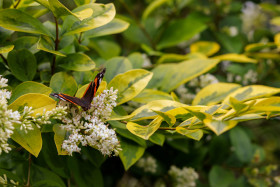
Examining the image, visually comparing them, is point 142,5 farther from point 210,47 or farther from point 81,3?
point 81,3

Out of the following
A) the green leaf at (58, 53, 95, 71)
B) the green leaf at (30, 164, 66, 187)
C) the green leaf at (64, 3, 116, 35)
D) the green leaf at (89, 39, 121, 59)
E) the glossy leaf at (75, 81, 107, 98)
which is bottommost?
the green leaf at (30, 164, 66, 187)

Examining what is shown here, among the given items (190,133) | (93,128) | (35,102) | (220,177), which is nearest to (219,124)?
(190,133)

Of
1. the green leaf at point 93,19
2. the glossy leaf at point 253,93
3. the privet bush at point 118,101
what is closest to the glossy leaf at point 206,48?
the privet bush at point 118,101

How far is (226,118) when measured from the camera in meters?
0.52

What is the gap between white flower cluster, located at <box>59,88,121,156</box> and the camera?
19.6 inches

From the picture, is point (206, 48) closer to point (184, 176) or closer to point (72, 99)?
point (184, 176)

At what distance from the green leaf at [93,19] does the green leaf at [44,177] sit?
0.32 m

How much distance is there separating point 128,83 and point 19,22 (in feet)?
0.82

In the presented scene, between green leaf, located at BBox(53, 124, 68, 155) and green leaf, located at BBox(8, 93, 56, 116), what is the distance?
4cm

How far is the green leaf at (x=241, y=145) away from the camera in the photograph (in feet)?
3.23

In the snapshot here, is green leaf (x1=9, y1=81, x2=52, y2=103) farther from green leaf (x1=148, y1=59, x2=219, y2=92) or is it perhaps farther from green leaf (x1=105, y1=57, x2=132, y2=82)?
green leaf (x1=148, y1=59, x2=219, y2=92)

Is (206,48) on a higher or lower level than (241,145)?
higher

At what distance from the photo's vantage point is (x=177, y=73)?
0.81 meters

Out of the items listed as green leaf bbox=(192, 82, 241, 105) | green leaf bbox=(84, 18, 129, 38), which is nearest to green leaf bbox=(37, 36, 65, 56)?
green leaf bbox=(84, 18, 129, 38)
